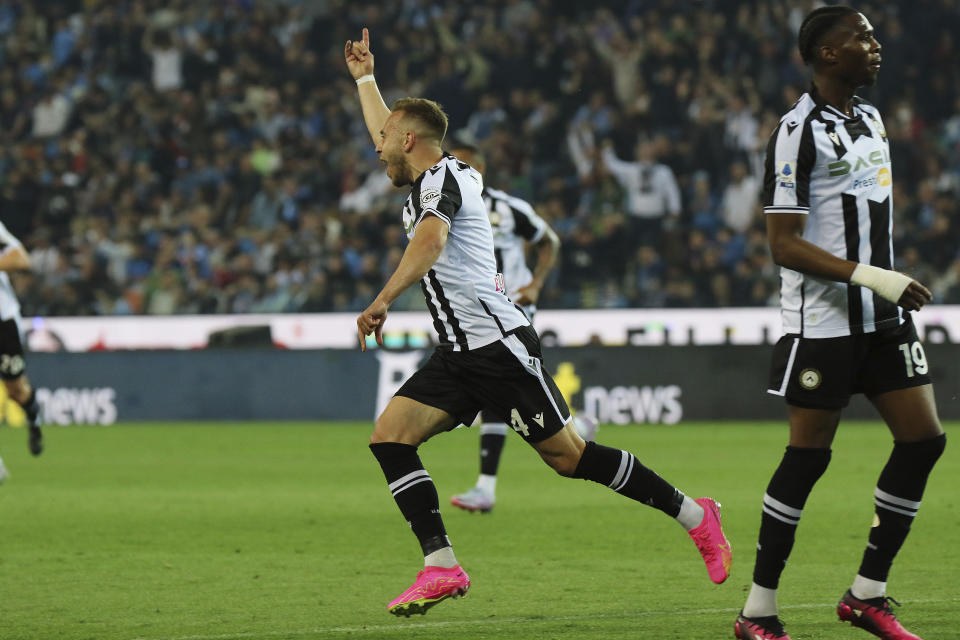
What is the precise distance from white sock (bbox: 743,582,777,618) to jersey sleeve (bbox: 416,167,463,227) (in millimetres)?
1750

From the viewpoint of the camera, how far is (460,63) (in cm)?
2334

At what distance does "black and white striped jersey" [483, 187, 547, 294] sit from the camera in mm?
10008

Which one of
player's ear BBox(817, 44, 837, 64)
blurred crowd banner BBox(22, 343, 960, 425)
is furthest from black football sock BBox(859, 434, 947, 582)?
blurred crowd banner BBox(22, 343, 960, 425)

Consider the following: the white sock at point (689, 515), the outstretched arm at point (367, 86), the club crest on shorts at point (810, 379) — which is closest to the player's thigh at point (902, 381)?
the club crest on shorts at point (810, 379)

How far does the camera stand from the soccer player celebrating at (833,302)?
5.00 m

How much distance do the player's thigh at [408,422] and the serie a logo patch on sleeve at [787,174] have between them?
5.39 feet

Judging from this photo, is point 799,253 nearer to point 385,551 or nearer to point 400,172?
point 400,172

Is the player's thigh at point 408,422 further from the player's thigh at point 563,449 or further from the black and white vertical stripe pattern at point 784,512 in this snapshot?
the black and white vertical stripe pattern at point 784,512

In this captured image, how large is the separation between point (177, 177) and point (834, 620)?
19.4m

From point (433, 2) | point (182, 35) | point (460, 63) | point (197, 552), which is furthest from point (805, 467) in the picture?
point (182, 35)

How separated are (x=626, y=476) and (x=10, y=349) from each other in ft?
26.5

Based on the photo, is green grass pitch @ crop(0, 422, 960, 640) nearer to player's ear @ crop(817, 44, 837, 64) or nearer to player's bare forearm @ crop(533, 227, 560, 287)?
player's bare forearm @ crop(533, 227, 560, 287)

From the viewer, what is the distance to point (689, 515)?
19.4ft

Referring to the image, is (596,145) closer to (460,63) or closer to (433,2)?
(460,63)
